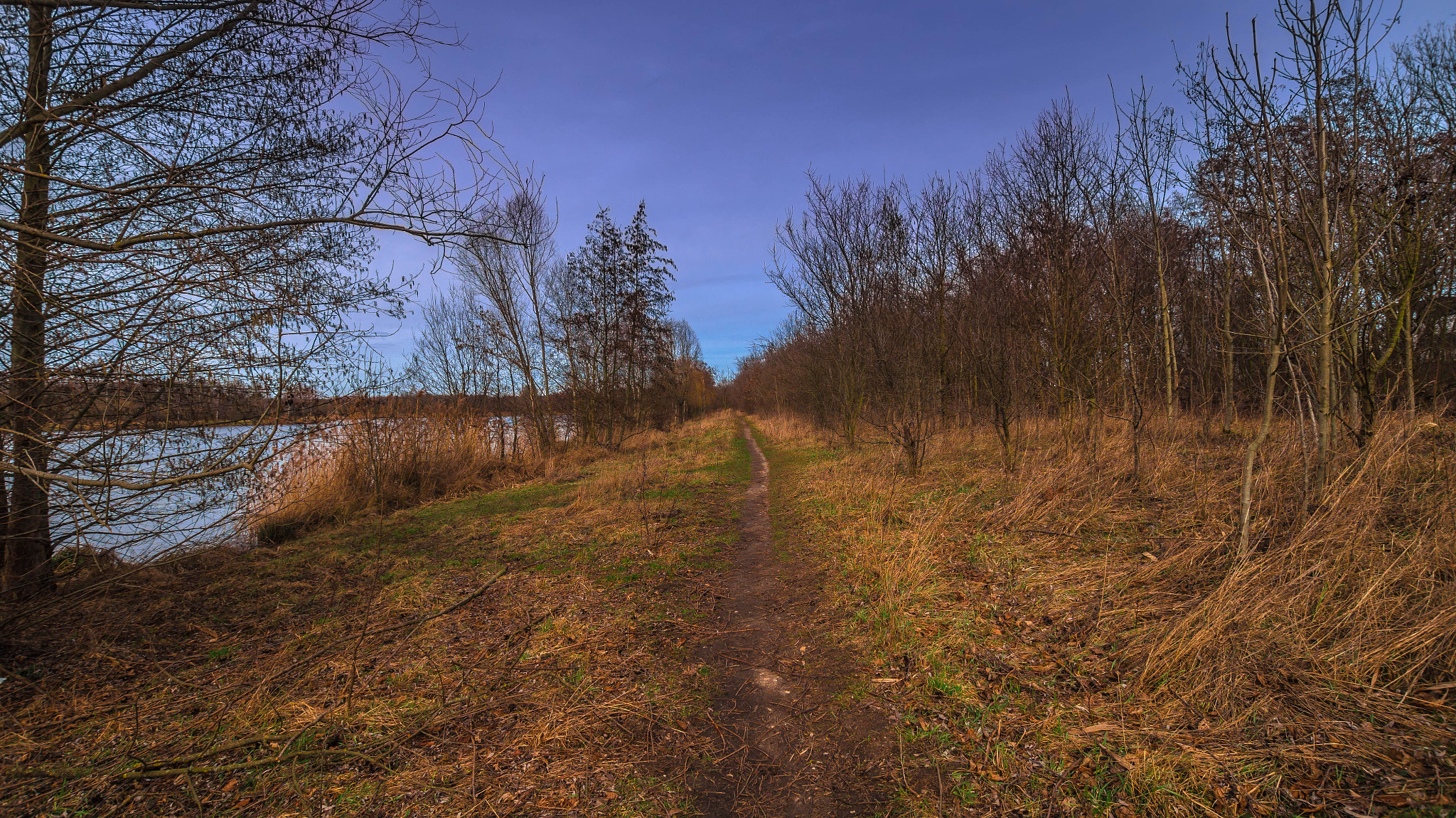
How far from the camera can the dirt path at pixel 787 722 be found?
2.68 m

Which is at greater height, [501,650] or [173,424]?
[173,424]

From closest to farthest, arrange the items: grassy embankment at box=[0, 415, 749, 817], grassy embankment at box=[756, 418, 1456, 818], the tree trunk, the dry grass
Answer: grassy embankment at box=[756, 418, 1456, 818] → grassy embankment at box=[0, 415, 749, 817] → the tree trunk → the dry grass

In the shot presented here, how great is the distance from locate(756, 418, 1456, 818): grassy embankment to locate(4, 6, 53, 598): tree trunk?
5249 millimetres

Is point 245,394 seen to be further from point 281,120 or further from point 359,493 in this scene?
point 359,493

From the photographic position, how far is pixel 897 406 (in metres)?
10.4

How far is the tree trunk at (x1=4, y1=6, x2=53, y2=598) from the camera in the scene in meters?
2.91

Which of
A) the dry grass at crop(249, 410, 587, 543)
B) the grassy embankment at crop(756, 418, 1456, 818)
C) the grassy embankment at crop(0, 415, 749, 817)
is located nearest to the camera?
the grassy embankment at crop(756, 418, 1456, 818)

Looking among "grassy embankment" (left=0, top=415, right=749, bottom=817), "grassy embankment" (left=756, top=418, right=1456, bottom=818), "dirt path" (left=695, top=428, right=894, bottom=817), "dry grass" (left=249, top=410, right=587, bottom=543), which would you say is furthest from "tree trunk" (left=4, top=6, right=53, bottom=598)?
"grassy embankment" (left=756, top=418, right=1456, bottom=818)

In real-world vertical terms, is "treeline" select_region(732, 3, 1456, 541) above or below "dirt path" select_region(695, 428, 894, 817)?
above

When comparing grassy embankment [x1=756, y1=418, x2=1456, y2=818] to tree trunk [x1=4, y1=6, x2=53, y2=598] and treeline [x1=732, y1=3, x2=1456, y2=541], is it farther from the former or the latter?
tree trunk [x1=4, y1=6, x2=53, y2=598]

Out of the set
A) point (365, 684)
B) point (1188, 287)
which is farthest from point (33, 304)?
point (1188, 287)

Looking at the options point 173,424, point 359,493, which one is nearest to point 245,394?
point 173,424

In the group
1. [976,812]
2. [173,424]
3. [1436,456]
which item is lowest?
[976,812]

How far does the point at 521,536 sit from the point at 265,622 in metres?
3.11
